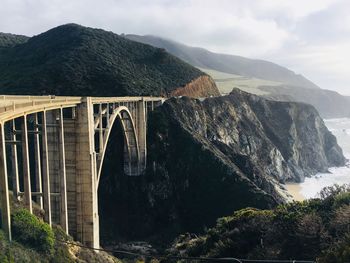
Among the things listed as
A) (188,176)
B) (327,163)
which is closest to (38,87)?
(188,176)

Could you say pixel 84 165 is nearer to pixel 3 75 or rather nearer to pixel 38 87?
pixel 38 87

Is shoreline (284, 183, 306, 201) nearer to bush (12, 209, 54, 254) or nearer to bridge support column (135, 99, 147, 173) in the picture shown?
bridge support column (135, 99, 147, 173)

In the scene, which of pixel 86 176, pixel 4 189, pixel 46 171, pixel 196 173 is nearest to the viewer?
pixel 4 189

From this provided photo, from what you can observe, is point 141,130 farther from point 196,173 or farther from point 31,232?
point 31,232

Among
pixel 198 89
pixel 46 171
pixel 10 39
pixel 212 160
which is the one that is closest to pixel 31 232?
pixel 46 171

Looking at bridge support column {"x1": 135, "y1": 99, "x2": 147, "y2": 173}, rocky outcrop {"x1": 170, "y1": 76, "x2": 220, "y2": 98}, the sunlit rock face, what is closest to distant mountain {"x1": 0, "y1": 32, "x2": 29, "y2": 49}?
rocky outcrop {"x1": 170, "y1": 76, "x2": 220, "y2": 98}

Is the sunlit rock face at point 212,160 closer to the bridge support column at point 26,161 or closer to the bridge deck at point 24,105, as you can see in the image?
the bridge deck at point 24,105
